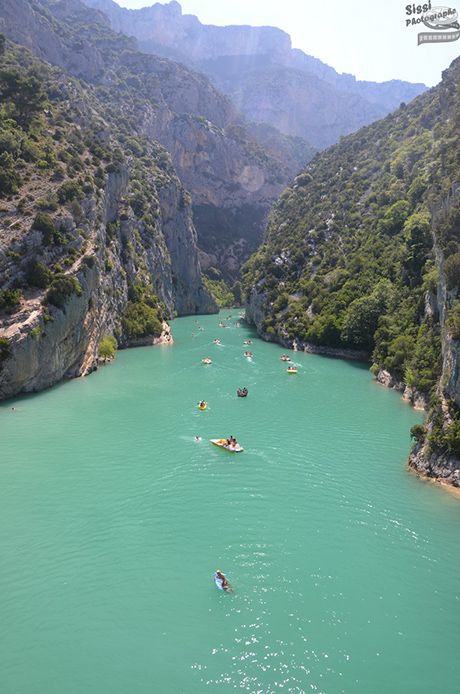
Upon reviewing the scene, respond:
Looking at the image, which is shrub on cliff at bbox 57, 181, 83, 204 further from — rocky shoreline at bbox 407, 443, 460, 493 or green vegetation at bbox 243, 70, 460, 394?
rocky shoreline at bbox 407, 443, 460, 493

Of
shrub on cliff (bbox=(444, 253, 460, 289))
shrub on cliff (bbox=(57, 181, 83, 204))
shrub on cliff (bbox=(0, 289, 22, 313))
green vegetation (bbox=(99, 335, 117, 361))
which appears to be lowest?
green vegetation (bbox=(99, 335, 117, 361))

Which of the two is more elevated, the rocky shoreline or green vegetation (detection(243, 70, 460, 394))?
green vegetation (detection(243, 70, 460, 394))

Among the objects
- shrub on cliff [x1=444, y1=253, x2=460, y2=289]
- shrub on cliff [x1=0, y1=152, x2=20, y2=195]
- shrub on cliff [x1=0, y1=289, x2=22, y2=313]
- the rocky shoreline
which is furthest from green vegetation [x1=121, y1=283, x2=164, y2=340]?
the rocky shoreline

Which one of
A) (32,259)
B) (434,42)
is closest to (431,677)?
(32,259)

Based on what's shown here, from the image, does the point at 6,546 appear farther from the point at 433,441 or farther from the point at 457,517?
the point at 433,441

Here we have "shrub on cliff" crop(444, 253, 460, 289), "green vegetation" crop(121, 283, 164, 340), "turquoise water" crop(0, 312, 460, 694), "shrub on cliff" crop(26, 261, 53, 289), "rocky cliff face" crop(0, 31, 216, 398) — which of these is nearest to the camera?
"turquoise water" crop(0, 312, 460, 694)

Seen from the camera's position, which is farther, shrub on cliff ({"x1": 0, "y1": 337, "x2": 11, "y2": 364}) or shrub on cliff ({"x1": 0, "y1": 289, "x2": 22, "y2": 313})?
shrub on cliff ({"x1": 0, "y1": 289, "x2": 22, "y2": 313})

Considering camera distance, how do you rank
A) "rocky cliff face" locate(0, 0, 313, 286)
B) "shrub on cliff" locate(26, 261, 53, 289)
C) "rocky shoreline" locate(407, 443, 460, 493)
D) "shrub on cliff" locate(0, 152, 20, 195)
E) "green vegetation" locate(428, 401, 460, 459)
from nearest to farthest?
"rocky shoreline" locate(407, 443, 460, 493), "green vegetation" locate(428, 401, 460, 459), "shrub on cliff" locate(26, 261, 53, 289), "shrub on cliff" locate(0, 152, 20, 195), "rocky cliff face" locate(0, 0, 313, 286)

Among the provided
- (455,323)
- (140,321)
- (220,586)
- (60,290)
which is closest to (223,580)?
(220,586)
